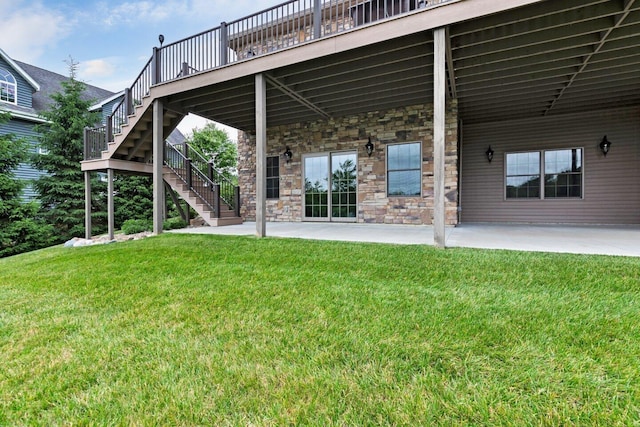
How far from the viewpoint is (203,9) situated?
410 inches

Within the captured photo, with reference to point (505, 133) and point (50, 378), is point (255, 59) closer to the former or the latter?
point (50, 378)

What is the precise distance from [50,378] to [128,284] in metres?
1.68

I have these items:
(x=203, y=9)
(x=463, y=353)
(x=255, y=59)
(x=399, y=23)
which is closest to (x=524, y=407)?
(x=463, y=353)

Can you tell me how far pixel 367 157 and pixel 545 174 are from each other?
15.8 feet

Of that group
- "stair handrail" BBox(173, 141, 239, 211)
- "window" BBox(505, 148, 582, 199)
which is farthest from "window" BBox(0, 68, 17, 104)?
"window" BBox(505, 148, 582, 199)

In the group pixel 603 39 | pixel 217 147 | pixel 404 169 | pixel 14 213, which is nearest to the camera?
pixel 603 39

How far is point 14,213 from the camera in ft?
26.5

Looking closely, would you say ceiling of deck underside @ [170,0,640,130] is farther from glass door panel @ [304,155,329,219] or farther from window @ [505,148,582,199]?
glass door panel @ [304,155,329,219]

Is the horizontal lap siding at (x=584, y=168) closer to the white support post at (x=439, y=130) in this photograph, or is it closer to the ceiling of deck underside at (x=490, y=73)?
the ceiling of deck underside at (x=490, y=73)

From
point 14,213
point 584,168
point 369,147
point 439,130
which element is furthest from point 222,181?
point 584,168

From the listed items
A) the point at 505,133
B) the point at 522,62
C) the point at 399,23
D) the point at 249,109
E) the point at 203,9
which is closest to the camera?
the point at 399,23

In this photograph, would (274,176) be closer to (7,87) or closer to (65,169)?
(65,169)

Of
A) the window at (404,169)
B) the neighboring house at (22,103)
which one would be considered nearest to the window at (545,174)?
the window at (404,169)

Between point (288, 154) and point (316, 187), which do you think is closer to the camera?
point (316, 187)
